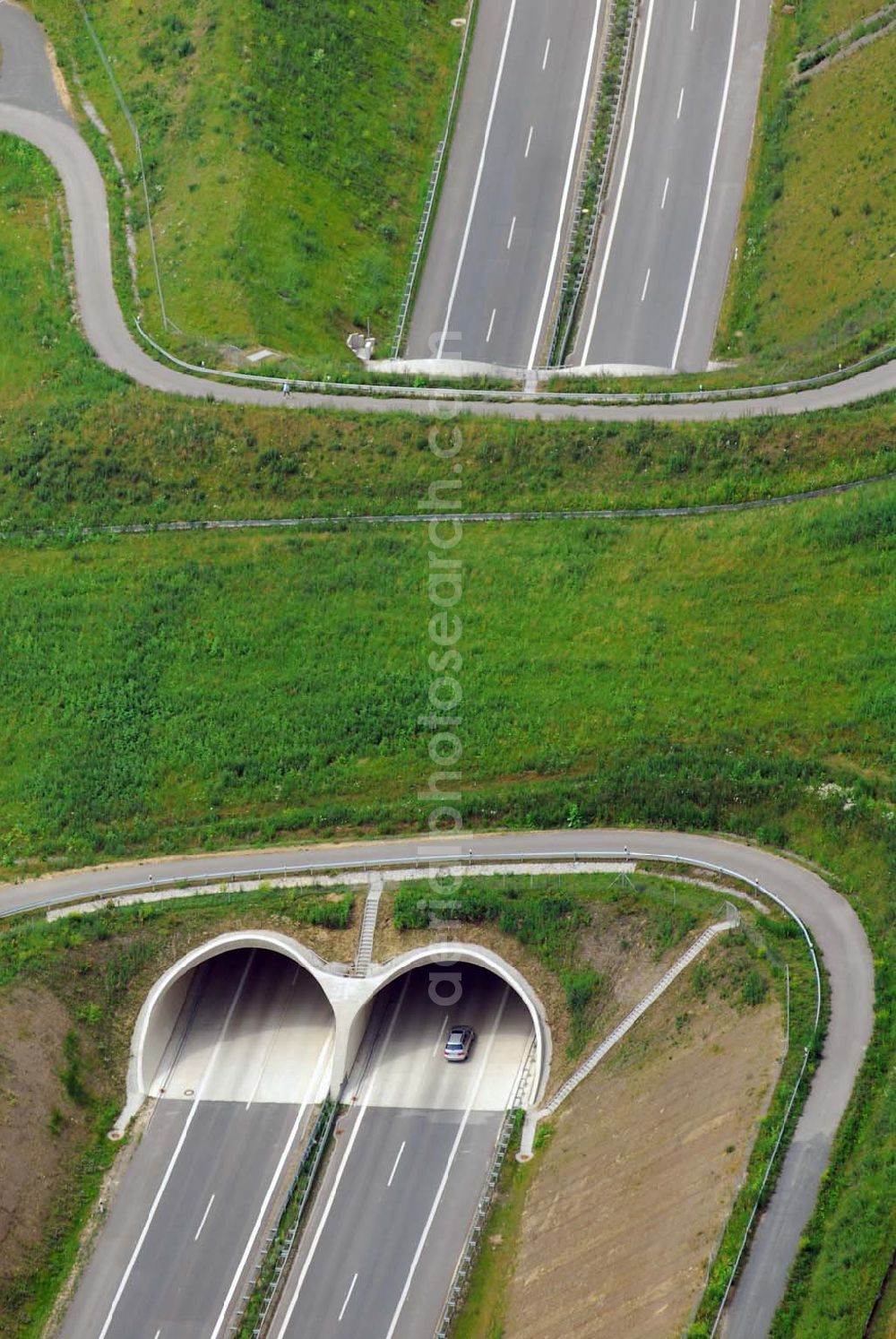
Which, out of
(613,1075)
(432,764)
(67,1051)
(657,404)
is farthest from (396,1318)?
(657,404)

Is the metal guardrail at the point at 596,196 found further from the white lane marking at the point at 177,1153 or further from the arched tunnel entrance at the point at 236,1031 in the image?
the white lane marking at the point at 177,1153

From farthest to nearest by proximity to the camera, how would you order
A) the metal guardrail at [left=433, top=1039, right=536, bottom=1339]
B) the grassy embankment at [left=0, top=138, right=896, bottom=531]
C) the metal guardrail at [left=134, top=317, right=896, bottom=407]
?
1. the metal guardrail at [left=134, top=317, right=896, bottom=407]
2. the grassy embankment at [left=0, top=138, right=896, bottom=531]
3. the metal guardrail at [left=433, top=1039, right=536, bottom=1339]

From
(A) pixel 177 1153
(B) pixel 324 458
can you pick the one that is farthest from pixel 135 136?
(A) pixel 177 1153

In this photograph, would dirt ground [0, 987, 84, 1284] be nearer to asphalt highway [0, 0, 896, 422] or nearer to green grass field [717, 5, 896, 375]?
asphalt highway [0, 0, 896, 422]

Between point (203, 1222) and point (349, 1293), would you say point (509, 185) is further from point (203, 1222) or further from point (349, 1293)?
point (349, 1293)

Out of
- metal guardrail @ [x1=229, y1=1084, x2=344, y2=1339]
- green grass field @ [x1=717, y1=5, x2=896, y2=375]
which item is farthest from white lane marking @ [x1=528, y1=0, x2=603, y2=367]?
metal guardrail @ [x1=229, y1=1084, x2=344, y2=1339]

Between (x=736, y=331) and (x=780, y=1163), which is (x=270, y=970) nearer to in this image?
(x=780, y=1163)

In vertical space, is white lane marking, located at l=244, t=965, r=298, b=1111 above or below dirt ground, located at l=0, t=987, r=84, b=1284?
above
